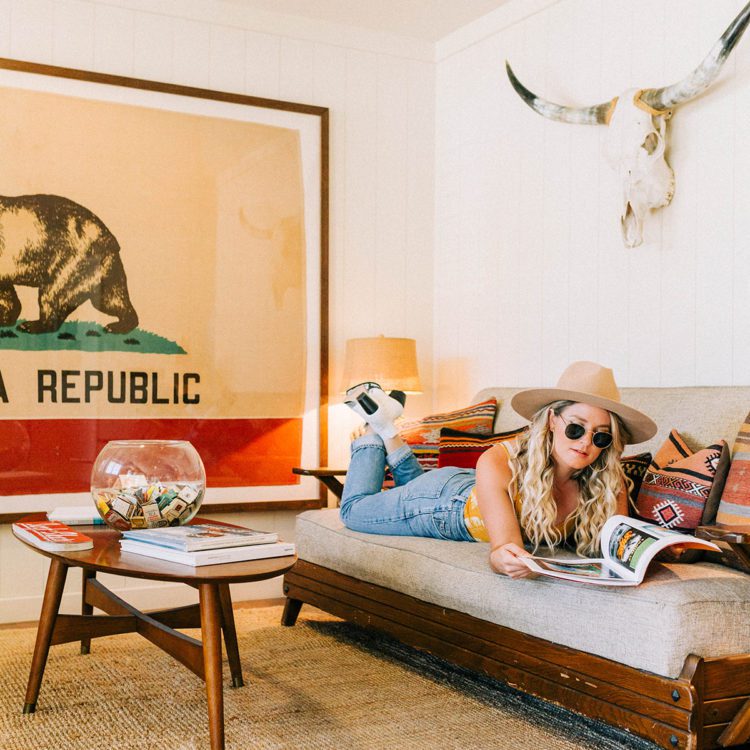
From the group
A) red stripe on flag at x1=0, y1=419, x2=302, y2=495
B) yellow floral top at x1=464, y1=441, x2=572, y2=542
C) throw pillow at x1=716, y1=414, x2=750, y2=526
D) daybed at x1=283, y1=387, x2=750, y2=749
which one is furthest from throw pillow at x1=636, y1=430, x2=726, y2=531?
red stripe on flag at x1=0, y1=419, x2=302, y2=495

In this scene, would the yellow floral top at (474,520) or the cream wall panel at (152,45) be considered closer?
the yellow floral top at (474,520)

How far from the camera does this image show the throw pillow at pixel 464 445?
3.46 meters

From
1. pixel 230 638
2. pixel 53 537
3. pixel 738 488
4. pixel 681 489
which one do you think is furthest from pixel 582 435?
pixel 53 537

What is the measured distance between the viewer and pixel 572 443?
97.3 inches

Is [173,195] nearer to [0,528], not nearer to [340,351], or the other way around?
[340,351]

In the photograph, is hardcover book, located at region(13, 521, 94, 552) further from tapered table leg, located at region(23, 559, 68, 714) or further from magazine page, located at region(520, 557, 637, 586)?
magazine page, located at region(520, 557, 637, 586)

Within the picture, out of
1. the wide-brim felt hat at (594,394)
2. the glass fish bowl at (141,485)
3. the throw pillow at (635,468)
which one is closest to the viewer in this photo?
the wide-brim felt hat at (594,394)

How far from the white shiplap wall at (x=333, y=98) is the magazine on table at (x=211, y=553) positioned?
65.3 inches

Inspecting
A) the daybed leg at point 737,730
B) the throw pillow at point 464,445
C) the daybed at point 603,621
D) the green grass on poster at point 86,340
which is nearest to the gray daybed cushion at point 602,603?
the daybed at point 603,621

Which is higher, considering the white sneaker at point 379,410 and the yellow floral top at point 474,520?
the white sneaker at point 379,410

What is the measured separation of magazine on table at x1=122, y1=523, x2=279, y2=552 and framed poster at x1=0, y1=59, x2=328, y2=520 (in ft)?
4.92

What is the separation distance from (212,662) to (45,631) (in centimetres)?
68

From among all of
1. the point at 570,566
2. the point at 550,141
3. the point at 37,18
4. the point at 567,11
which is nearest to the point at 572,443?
the point at 570,566

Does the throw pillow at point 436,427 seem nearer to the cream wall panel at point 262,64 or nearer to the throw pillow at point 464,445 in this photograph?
the throw pillow at point 464,445
